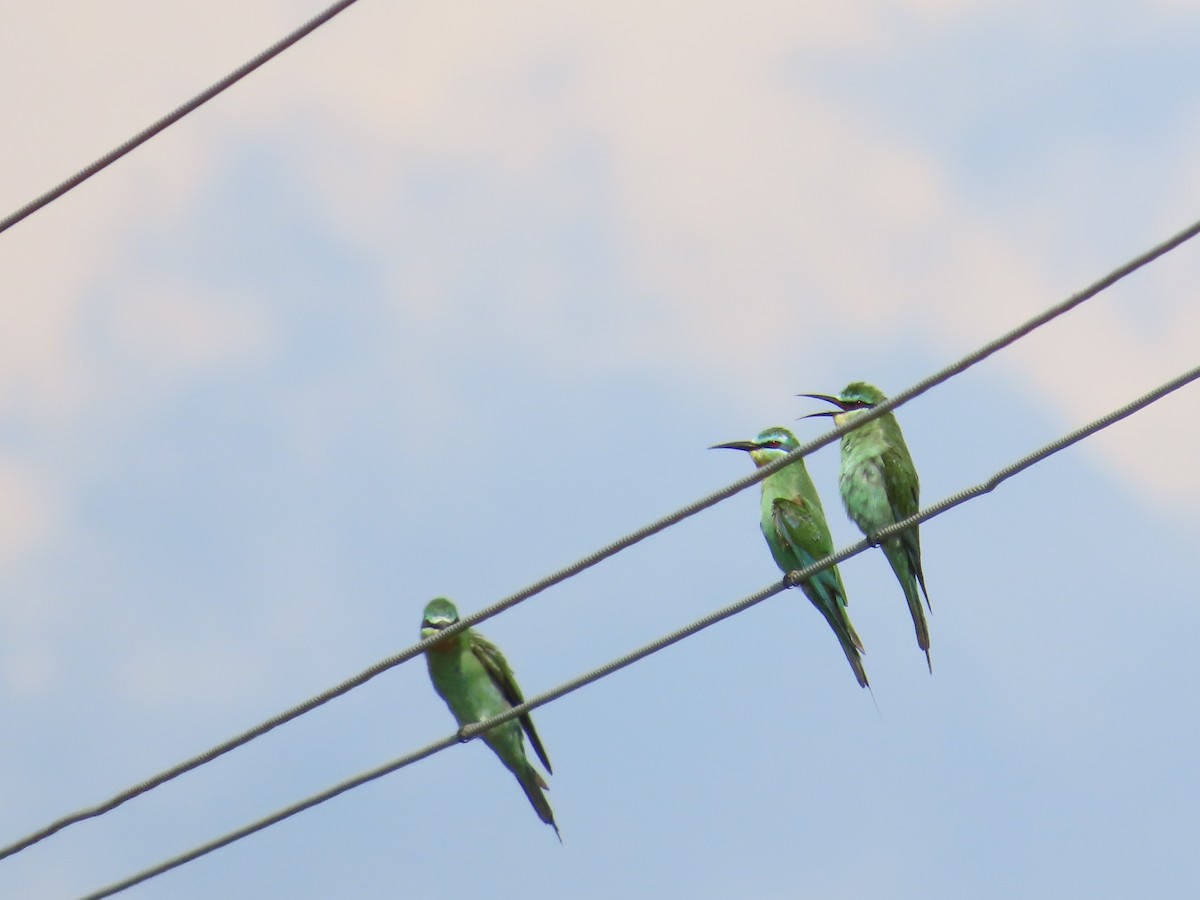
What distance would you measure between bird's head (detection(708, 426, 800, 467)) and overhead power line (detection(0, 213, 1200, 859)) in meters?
4.23

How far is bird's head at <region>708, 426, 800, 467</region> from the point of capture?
922cm

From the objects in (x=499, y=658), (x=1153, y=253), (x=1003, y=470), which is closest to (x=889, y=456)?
(x=499, y=658)

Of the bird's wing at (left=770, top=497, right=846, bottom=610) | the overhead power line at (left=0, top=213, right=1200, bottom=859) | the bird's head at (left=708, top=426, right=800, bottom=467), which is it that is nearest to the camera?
the overhead power line at (left=0, top=213, right=1200, bottom=859)

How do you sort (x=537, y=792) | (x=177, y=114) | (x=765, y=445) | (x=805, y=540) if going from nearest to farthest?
(x=177, y=114), (x=537, y=792), (x=805, y=540), (x=765, y=445)

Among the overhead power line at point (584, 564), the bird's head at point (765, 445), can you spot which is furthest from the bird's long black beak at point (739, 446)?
the overhead power line at point (584, 564)

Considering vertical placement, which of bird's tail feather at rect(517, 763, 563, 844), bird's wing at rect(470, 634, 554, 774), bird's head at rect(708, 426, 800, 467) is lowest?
bird's tail feather at rect(517, 763, 563, 844)

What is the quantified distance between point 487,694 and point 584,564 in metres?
3.24

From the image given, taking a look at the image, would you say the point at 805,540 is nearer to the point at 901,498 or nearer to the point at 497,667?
the point at 901,498

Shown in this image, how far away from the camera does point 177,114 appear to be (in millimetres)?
4699

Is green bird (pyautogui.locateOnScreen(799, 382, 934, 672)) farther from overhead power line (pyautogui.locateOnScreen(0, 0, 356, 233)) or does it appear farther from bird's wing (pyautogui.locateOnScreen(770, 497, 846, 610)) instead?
overhead power line (pyautogui.locateOnScreen(0, 0, 356, 233))

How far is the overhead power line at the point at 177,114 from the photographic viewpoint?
4602 millimetres

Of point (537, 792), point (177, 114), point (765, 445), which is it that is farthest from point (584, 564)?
point (765, 445)

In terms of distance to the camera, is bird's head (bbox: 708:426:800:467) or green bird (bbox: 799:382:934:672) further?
bird's head (bbox: 708:426:800:467)

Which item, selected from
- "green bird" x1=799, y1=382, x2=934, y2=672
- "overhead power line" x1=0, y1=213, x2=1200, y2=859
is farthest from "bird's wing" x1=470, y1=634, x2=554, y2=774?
"overhead power line" x1=0, y1=213, x2=1200, y2=859
